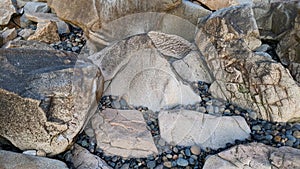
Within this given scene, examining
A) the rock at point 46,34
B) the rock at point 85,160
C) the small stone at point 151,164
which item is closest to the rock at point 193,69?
the small stone at point 151,164

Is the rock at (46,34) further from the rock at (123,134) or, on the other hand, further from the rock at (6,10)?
the rock at (123,134)

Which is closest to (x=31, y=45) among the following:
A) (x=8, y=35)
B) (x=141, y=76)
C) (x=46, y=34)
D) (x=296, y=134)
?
(x=46, y=34)

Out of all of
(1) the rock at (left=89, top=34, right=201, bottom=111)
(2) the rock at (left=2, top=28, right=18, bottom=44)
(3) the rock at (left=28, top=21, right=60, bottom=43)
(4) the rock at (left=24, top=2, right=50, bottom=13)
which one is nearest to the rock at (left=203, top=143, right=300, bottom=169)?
(1) the rock at (left=89, top=34, right=201, bottom=111)

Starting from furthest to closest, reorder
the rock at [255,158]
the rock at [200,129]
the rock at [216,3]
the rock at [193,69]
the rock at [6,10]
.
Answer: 1. the rock at [6,10]
2. the rock at [216,3]
3. the rock at [193,69]
4. the rock at [200,129]
5. the rock at [255,158]

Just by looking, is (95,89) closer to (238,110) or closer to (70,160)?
(70,160)

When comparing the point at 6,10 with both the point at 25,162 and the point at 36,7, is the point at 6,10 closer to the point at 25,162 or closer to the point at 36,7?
the point at 36,7

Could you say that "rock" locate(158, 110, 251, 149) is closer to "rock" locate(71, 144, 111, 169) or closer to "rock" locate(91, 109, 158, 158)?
"rock" locate(91, 109, 158, 158)
